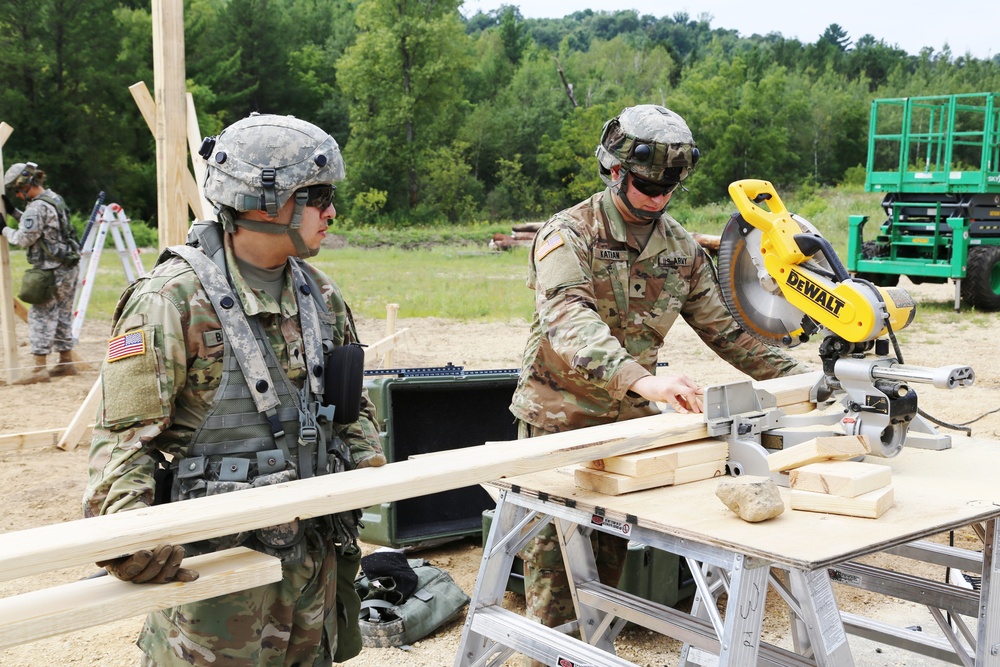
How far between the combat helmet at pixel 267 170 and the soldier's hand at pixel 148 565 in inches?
38.1

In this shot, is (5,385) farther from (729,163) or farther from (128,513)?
(729,163)

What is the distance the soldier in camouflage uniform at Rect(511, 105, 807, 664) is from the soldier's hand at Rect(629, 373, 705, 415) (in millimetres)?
169

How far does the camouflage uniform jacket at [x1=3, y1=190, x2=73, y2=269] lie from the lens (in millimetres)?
10186

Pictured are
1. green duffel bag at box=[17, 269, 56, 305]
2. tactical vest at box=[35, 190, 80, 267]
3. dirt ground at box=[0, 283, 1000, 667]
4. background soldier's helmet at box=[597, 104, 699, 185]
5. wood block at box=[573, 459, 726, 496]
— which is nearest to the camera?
wood block at box=[573, 459, 726, 496]

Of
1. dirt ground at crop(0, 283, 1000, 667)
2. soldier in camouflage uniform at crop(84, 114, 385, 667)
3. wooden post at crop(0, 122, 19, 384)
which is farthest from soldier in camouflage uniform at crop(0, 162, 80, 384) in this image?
soldier in camouflage uniform at crop(84, 114, 385, 667)

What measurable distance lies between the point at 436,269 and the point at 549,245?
1856 cm

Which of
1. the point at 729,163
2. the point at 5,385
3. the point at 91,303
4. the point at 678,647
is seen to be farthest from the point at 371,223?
the point at 678,647

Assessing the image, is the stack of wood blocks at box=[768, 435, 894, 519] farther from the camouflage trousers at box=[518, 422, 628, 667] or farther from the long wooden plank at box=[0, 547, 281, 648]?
the long wooden plank at box=[0, 547, 281, 648]

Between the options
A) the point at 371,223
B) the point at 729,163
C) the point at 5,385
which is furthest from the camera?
the point at 729,163

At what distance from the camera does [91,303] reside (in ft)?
51.5

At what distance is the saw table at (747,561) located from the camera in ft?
8.16

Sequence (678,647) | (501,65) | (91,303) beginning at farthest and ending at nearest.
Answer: (501,65)
(91,303)
(678,647)

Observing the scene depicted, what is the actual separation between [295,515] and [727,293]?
6.26 ft

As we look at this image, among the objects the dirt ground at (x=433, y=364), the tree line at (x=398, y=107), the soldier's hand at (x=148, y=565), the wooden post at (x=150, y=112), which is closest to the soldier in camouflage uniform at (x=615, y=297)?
the dirt ground at (x=433, y=364)
